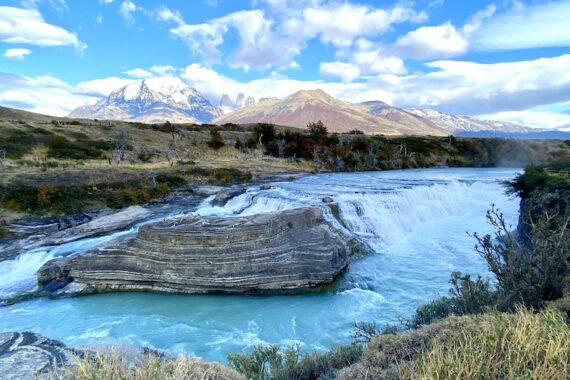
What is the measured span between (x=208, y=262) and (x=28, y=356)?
795 centimetres

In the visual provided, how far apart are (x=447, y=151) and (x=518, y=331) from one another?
214 feet

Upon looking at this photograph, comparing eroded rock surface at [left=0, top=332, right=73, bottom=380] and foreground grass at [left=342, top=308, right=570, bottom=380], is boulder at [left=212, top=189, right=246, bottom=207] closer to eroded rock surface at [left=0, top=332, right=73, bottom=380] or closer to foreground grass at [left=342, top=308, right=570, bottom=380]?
eroded rock surface at [left=0, top=332, right=73, bottom=380]

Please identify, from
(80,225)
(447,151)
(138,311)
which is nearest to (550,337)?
(138,311)

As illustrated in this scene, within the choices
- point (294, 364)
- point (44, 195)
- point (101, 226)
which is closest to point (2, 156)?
point (44, 195)

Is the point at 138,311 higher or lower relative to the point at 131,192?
lower

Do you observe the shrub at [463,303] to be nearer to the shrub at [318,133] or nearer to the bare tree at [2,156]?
the bare tree at [2,156]

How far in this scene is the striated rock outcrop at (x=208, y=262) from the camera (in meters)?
14.5

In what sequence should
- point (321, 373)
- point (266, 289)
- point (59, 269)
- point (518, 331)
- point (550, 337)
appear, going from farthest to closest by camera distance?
point (59, 269), point (266, 289), point (321, 373), point (518, 331), point (550, 337)

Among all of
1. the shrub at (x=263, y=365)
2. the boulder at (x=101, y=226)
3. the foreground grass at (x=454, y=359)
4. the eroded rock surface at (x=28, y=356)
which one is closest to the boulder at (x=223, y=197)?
the boulder at (x=101, y=226)

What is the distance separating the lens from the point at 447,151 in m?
64.9

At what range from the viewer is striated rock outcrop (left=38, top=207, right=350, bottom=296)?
47.4ft

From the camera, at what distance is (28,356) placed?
6953 mm

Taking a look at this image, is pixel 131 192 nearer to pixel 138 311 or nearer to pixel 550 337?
pixel 138 311

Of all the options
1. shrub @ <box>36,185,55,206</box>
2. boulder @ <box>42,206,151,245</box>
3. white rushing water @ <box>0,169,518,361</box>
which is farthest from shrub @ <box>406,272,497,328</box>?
shrub @ <box>36,185,55,206</box>
